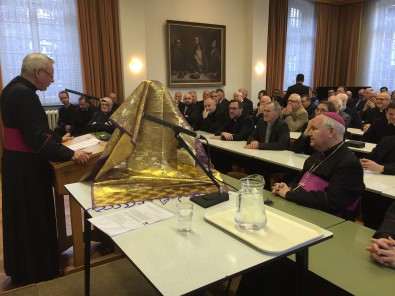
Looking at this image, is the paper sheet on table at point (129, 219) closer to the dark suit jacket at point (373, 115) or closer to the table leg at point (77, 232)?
the table leg at point (77, 232)

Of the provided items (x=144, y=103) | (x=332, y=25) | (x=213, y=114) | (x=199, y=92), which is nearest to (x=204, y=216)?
(x=144, y=103)

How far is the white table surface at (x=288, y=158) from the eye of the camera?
2.47 meters

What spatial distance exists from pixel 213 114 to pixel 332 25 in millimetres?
7019

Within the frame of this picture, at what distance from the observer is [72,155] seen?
7.41ft

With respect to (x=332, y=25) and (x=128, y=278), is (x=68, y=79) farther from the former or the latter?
(x=332, y=25)

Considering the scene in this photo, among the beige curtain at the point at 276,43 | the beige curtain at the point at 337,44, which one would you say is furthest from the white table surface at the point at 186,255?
the beige curtain at the point at 337,44

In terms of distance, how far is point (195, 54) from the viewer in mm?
7984

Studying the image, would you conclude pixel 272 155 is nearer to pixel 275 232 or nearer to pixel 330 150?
pixel 330 150

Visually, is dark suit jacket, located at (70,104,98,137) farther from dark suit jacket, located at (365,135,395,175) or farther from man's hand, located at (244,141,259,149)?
dark suit jacket, located at (365,135,395,175)

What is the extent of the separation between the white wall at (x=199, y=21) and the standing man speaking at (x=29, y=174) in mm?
4841

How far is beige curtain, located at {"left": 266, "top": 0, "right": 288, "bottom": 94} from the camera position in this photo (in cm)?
892

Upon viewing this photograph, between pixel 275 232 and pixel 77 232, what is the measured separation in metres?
1.74

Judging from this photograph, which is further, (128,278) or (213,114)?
(213,114)

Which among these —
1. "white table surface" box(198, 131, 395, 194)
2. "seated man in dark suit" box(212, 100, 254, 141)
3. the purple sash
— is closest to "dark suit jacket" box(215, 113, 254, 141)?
"seated man in dark suit" box(212, 100, 254, 141)
